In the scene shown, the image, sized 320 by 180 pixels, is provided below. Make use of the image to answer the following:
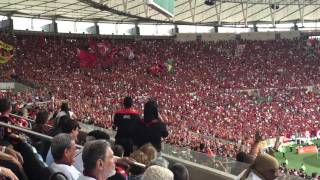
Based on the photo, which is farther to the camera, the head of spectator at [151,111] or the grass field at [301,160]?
the grass field at [301,160]

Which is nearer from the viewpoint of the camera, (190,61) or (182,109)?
(182,109)

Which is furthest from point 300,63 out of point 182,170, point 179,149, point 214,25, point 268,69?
point 182,170

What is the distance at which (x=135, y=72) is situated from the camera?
145 ft

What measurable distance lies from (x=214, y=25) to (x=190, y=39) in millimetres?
3334

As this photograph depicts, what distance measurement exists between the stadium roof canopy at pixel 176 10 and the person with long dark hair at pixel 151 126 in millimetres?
30019

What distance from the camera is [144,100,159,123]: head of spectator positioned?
20.9ft

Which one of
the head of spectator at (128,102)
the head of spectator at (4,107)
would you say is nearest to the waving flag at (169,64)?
the head of spectator at (128,102)

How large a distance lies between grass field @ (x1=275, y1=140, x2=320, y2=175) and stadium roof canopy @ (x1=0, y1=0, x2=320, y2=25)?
15.0 m

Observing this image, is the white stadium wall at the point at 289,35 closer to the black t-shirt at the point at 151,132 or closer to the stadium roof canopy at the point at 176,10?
the stadium roof canopy at the point at 176,10

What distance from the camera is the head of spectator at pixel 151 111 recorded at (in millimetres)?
6367

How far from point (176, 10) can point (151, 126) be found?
4138 centimetres

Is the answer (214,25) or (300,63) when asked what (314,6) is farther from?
(214,25)

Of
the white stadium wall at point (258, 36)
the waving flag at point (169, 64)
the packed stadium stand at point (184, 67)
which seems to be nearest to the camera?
the packed stadium stand at point (184, 67)

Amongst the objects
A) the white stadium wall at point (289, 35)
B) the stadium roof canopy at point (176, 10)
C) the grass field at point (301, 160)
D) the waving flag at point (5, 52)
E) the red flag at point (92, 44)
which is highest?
the stadium roof canopy at point (176, 10)
